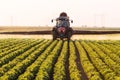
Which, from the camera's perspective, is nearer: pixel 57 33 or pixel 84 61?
pixel 84 61

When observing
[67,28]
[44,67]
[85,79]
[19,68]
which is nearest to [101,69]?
[85,79]

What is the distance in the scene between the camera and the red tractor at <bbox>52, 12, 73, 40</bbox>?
144 feet

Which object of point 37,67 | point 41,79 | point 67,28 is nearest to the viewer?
point 41,79

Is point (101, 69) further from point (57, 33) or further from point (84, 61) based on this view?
point (57, 33)

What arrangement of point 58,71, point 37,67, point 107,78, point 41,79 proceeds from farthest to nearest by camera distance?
point 37,67
point 58,71
point 107,78
point 41,79

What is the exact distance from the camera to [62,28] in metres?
43.6

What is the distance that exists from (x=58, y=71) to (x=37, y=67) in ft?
5.18

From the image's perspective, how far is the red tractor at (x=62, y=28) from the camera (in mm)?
43794

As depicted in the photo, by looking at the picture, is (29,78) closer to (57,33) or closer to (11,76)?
(11,76)
